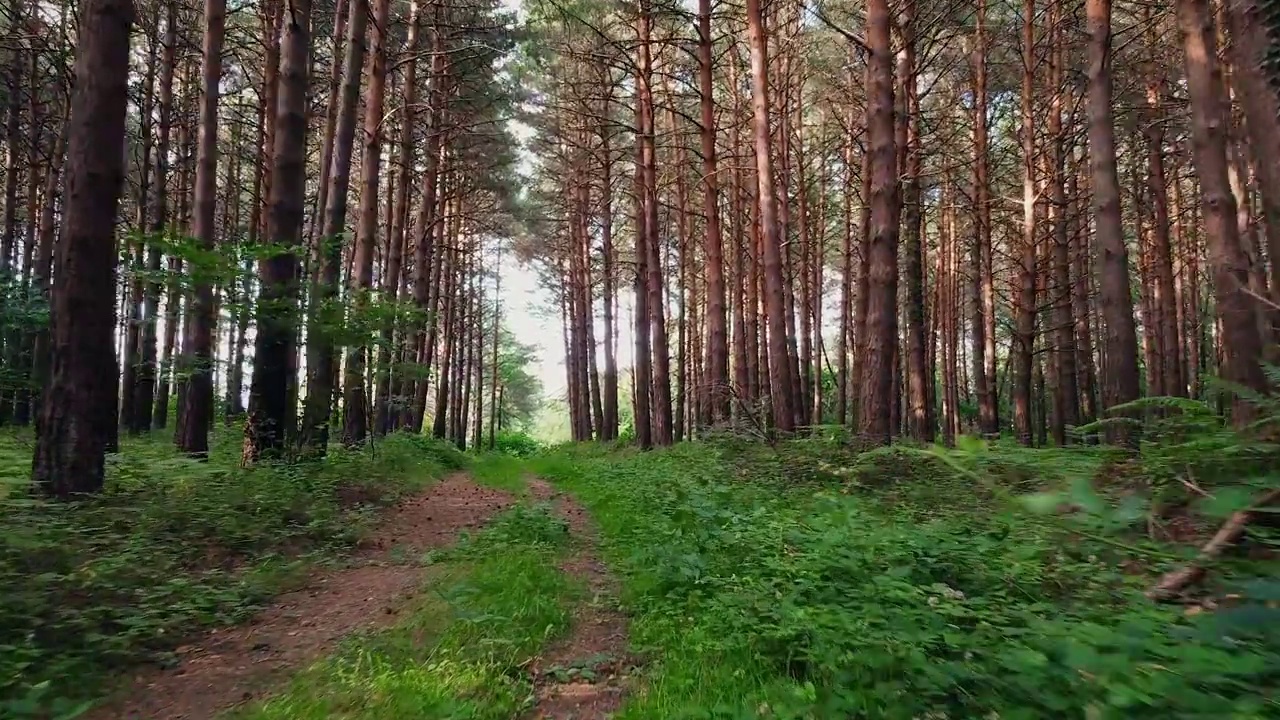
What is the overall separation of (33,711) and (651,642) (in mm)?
2897

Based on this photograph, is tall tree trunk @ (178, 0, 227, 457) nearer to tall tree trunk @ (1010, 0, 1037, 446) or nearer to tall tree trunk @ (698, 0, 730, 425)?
tall tree trunk @ (698, 0, 730, 425)

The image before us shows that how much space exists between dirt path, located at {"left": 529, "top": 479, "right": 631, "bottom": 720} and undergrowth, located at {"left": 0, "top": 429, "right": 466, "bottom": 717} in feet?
6.94

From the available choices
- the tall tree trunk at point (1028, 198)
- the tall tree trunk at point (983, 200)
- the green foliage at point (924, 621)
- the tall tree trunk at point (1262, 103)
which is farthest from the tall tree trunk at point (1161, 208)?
the green foliage at point (924, 621)

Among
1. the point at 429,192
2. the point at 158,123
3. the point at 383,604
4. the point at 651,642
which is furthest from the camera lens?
the point at 429,192

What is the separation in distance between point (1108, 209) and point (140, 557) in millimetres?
11482

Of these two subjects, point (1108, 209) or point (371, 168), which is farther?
point (371, 168)

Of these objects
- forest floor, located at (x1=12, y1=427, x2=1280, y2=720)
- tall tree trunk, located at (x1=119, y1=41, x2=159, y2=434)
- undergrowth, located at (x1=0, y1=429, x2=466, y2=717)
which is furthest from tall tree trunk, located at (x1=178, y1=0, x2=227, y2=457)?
forest floor, located at (x1=12, y1=427, x2=1280, y2=720)

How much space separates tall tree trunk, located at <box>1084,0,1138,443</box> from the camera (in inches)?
378

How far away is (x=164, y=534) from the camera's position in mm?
5668

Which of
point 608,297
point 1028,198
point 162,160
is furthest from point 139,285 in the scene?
point 1028,198

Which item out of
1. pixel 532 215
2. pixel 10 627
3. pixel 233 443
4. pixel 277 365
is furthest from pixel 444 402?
pixel 10 627

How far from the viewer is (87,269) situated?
19.9 feet

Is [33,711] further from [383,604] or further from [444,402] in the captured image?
[444,402]

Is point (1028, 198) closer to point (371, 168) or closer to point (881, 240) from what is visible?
point (881, 240)
